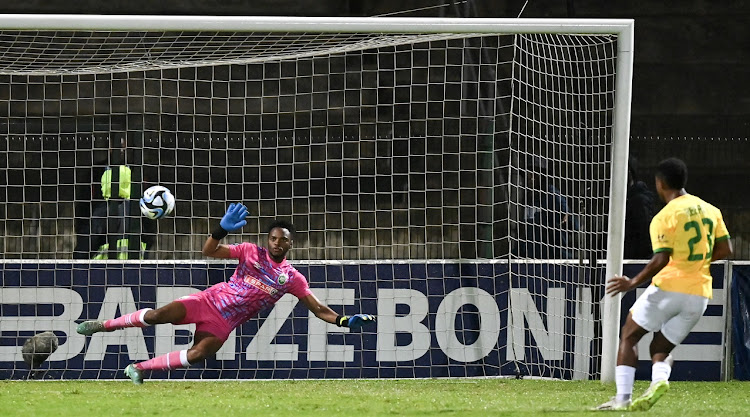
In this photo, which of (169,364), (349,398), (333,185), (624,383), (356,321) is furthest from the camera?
(333,185)

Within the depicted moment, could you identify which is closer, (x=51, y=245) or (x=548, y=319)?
(x=548, y=319)

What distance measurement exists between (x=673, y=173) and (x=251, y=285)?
3772 millimetres

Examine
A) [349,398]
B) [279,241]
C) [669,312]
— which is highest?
[279,241]

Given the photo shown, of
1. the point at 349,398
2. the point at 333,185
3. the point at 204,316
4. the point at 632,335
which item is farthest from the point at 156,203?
the point at 632,335

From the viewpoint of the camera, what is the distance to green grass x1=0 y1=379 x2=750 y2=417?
7.67 metres

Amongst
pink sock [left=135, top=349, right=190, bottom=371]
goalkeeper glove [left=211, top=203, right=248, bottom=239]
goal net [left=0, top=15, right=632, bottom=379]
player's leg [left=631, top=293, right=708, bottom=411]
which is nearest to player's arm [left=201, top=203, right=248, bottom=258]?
goalkeeper glove [left=211, top=203, right=248, bottom=239]

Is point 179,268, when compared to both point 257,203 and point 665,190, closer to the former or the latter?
point 257,203

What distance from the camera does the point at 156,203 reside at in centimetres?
984

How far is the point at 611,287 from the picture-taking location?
7.21 meters

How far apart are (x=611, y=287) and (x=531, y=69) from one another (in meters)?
4.26

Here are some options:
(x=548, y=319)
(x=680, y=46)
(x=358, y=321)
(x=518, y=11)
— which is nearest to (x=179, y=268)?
(x=358, y=321)

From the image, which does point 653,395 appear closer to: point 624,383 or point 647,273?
point 624,383

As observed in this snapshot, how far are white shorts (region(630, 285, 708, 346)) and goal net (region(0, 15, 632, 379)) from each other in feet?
7.98

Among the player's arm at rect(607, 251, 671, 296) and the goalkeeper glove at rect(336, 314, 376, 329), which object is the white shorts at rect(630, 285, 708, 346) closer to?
the player's arm at rect(607, 251, 671, 296)
